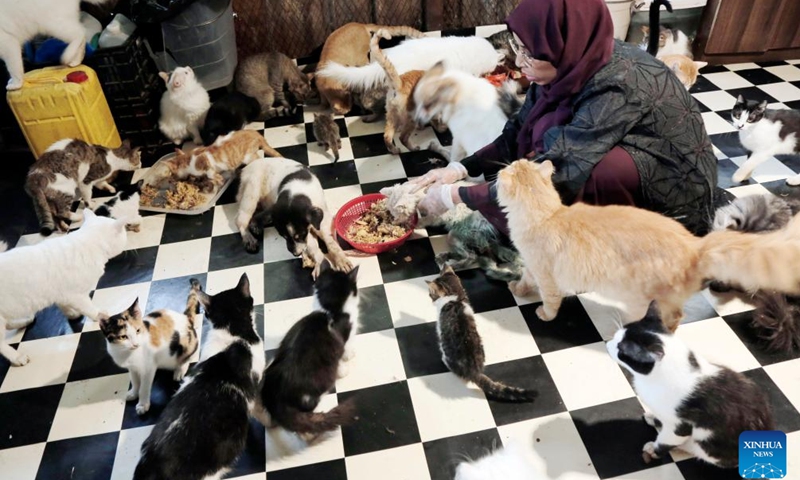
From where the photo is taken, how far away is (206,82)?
3.74 m

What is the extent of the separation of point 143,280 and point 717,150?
140 inches

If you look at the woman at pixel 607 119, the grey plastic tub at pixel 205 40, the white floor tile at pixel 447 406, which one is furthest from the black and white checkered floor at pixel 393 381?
the grey plastic tub at pixel 205 40

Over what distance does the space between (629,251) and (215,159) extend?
237 cm

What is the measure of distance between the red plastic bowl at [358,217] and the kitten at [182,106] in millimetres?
1438

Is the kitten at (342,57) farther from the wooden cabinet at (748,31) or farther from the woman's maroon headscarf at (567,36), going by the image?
the wooden cabinet at (748,31)

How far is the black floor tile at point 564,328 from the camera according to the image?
2.18 metres

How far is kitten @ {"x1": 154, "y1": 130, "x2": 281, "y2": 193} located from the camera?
9.85 ft

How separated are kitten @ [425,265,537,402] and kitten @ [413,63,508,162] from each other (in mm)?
1176

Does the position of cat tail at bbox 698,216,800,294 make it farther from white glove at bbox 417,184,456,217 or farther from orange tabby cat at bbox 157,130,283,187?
orange tabby cat at bbox 157,130,283,187

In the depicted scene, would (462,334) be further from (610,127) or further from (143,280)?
(143,280)

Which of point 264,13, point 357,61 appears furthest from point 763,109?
point 264,13

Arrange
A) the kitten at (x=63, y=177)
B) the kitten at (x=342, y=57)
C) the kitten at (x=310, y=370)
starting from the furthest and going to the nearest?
the kitten at (x=342, y=57)
the kitten at (x=63, y=177)
the kitten at (x=310, y=370)

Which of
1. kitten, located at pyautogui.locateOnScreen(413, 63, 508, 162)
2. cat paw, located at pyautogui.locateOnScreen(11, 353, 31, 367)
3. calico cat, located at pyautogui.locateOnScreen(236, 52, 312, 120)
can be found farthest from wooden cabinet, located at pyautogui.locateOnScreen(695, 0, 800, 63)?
cat paw, located at pyautogui.locateOnScreen(11, 353, 31, 367)

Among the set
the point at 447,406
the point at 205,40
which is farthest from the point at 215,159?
the point at 447,406
